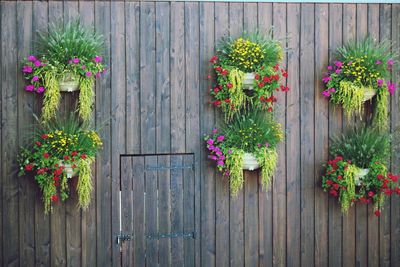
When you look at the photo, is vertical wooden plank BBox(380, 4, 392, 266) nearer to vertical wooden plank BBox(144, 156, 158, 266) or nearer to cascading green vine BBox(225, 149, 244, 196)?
cascading green vine BBox(225, 149, 244, 196)

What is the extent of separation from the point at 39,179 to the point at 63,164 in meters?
0.23

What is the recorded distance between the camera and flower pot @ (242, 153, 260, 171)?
175 inches

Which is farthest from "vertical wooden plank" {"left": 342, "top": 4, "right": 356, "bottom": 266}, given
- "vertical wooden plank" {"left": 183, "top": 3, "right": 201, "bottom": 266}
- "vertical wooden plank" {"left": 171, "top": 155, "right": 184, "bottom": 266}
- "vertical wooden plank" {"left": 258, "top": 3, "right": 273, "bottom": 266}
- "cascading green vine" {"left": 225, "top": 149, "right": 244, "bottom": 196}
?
"vertical wooden plank" {"left": 171, "top": 155, "right": 184, "bottom": 266}

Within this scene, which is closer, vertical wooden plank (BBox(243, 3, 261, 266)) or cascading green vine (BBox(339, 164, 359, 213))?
cascading green vine (BBox(339, 164, 359, 213))

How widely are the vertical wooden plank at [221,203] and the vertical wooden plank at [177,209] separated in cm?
30

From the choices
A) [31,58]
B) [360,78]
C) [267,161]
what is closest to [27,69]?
[31,58]

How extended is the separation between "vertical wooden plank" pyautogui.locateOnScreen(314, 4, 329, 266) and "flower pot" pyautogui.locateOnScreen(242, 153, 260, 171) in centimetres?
67

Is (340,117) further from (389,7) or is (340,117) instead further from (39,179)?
(39,179)

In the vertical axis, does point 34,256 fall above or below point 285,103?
below

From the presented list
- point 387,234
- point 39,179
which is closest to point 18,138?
point 39,179

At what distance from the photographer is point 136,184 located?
4.56m

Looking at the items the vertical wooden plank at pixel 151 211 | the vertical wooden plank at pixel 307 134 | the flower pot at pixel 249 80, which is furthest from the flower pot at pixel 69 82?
the vertical wooden plank at pixel 307 134

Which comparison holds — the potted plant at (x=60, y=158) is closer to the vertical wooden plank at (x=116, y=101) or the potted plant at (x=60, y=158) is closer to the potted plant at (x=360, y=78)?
the vertical wooden plank at (x=116, y=101)

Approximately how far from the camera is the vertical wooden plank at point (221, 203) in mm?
4676
